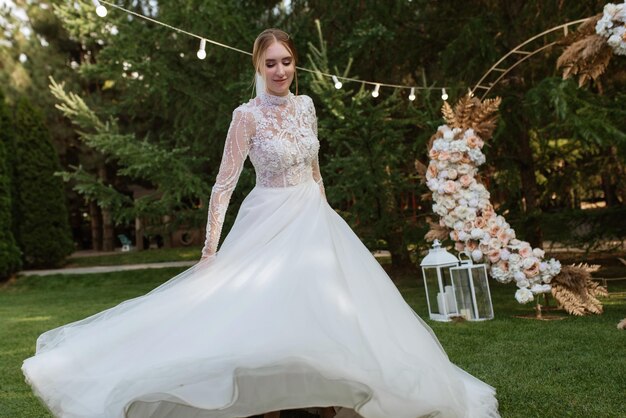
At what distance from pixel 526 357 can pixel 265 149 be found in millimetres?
2457

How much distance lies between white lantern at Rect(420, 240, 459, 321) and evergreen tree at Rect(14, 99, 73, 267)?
37.3 ft

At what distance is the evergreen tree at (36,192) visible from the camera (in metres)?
15.1

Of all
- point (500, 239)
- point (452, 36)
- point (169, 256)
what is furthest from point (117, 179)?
point (500, 239)

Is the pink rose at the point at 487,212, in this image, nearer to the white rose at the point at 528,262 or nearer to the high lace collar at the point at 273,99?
the white rose at the point at 528,262

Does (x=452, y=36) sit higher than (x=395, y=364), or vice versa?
(x=452, y=36)

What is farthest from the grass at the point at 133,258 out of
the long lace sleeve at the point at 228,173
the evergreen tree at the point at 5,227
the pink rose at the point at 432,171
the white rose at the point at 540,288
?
the long lace sleeve at the point at 228,173

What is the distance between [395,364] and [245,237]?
0.88 meters

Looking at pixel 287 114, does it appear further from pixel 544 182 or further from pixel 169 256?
pixel 169 256

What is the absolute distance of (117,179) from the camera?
2258cm

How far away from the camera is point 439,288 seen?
6.13m

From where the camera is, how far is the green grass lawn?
3.24 meters

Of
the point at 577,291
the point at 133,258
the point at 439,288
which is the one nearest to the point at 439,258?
the point at 439,288

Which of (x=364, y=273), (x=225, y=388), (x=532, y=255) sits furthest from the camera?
(x=532, y=255)

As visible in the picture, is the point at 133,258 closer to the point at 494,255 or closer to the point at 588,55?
the point at 494,255
